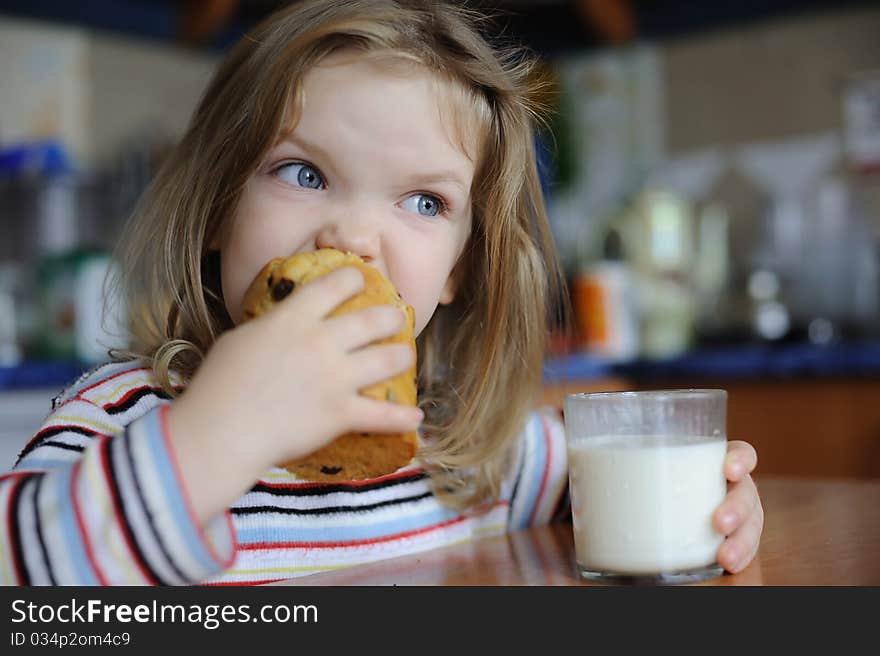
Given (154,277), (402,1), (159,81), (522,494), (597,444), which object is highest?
(159,81)

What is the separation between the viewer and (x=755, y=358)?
243 centimetres

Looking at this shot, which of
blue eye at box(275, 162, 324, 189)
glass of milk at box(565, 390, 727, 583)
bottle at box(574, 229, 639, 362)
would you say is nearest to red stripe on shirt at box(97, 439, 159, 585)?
glass of milk at box(565, 390, 727, 583)

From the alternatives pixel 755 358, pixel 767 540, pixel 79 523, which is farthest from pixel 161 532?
pixel 755 358

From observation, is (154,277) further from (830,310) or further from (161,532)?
(830,310)

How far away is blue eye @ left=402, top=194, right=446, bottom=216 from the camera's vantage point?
3.10 feet

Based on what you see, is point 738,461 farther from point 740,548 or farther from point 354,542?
point 354,542

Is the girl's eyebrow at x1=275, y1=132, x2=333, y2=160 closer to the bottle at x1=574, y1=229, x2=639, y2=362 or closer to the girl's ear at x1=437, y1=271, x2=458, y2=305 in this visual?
the girl's ear at x1=437, y1=271, x2=458, y2=305

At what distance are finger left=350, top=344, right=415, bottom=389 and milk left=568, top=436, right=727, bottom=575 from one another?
Answer: 15cm

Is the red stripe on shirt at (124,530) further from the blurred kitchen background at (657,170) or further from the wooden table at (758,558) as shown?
the blurred kitchen background at (657,170)

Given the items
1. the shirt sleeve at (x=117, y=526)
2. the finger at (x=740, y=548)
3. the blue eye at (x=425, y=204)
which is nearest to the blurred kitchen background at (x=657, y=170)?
the blue eye at (x=425, y=204)

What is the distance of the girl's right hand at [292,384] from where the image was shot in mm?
585

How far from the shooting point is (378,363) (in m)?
0.63

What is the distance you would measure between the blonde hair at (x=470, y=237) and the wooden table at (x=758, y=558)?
25cm

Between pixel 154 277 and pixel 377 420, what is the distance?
1.65 feet
